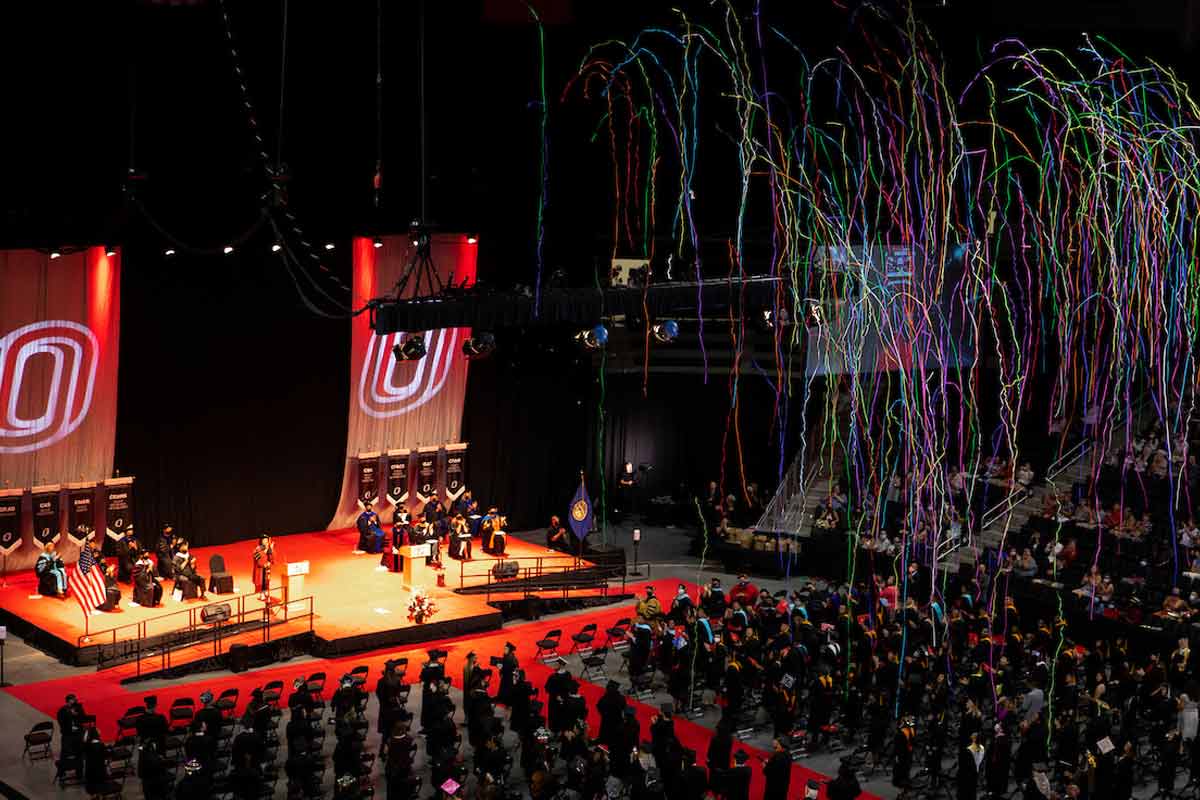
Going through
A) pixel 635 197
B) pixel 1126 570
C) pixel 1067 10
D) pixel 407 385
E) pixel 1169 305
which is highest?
pixel 1067 10

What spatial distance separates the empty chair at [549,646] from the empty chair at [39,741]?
312 inches

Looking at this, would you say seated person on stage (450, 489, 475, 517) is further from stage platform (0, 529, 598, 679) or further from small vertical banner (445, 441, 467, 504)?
stage platform (0, 529, 598, 679)

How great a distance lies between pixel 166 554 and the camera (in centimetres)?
2802

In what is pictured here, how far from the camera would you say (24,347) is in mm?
28422

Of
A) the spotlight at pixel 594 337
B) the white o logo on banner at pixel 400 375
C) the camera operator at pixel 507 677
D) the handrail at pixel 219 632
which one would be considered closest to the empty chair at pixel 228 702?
the handrail at pixel 219 632

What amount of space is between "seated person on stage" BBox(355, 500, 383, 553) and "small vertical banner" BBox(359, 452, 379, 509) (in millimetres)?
1566

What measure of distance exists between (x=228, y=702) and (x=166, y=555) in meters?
7.40

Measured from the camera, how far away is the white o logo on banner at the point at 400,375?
34.0 meters

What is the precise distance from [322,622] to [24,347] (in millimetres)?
7660

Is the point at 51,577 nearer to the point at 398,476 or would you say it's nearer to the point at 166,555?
the point at 166,555

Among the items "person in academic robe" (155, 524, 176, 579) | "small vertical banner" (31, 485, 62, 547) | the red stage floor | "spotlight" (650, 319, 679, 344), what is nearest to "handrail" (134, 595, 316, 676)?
the red stage floor

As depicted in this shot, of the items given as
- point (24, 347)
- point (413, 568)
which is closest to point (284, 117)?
point (24, 347)

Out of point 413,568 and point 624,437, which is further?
point 624,437

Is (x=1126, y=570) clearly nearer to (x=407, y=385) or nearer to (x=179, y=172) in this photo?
(x=407, y=385)
